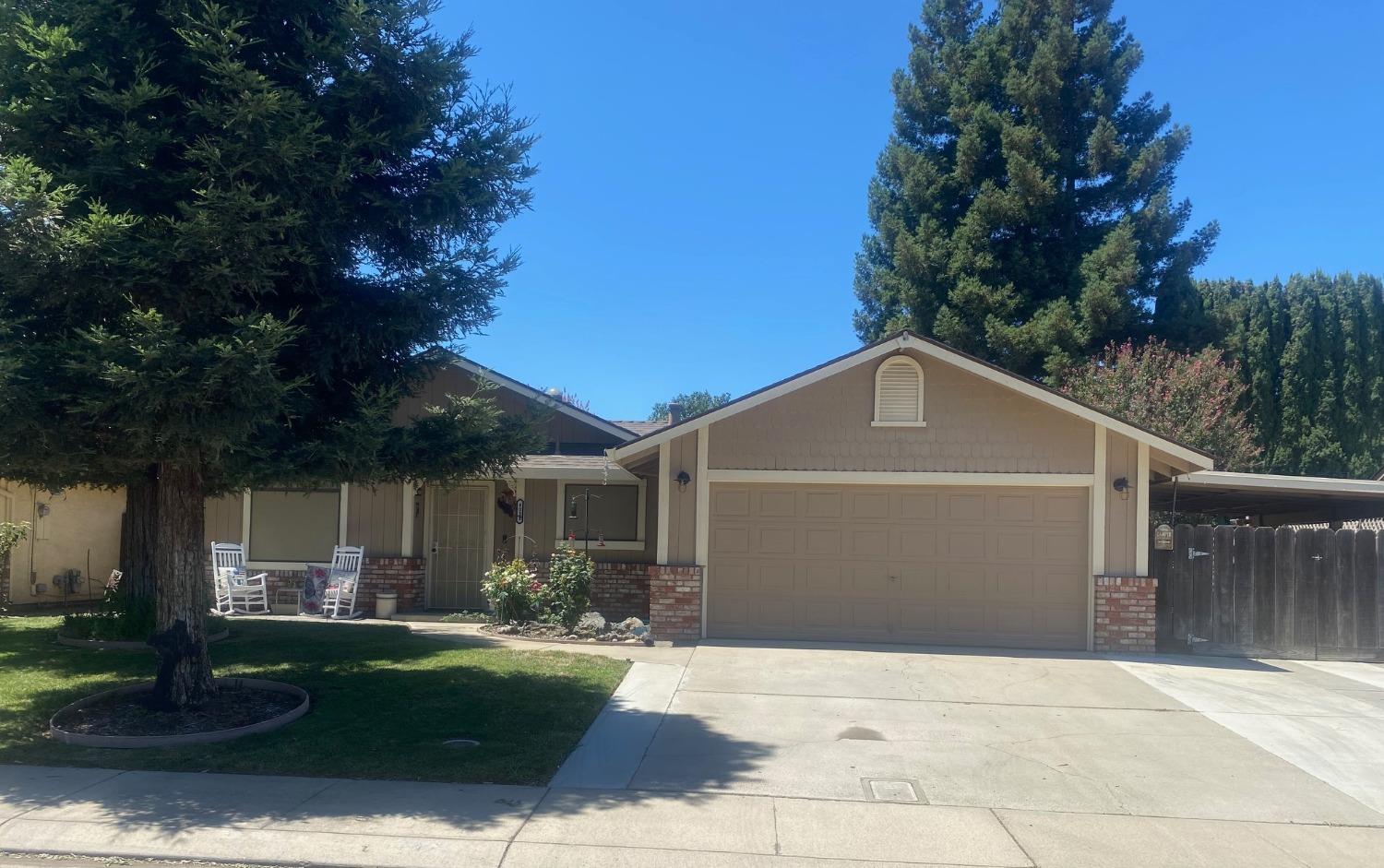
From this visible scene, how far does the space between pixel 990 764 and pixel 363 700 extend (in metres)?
5.58

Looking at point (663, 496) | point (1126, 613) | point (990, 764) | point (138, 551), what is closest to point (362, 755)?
point (990, 764)

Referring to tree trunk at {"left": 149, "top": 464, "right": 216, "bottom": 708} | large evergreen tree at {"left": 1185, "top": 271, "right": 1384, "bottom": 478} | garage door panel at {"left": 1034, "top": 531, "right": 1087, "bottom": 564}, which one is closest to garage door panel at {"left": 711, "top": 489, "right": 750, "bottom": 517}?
garage door panel at {"left": 1034, "top": 531, "right": 1087, "bottom": 564}

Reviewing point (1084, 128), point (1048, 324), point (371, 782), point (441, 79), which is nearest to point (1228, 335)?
point (1048, 324)

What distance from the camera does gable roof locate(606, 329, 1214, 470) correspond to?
11.7 meters

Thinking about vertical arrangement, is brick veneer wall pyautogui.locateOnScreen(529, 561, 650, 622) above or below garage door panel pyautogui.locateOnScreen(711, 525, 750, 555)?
below

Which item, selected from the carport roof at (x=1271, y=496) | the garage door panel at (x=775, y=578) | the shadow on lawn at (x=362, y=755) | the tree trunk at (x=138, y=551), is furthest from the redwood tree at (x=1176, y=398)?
the tree trunk at (x=138, y=551)

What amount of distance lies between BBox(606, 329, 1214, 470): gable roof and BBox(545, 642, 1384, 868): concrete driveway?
9.14 ft

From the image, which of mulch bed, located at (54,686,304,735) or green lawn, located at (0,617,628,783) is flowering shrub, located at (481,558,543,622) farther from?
mulch bed, located at (54,686,304,735)

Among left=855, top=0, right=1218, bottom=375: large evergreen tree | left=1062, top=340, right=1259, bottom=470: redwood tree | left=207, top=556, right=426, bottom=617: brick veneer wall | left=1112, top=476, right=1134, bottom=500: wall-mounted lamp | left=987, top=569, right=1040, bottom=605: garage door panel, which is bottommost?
left=207, top=556, right=426, bottom=617: brick veneer wall

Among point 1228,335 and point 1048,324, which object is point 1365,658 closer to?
point 1048,324

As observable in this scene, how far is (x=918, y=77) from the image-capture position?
2873 centimetres

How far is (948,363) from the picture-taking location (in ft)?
39.8

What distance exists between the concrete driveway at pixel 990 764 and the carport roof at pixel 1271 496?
2.50 meters

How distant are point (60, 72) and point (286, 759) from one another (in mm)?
5197
